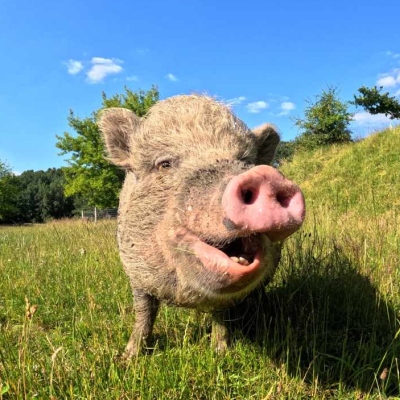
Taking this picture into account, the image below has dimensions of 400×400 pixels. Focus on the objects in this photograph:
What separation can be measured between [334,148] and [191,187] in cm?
1406

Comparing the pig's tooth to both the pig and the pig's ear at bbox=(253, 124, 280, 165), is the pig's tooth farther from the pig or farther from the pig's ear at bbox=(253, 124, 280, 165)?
the pig's ear at bbox=(253, 124, 280, 165)

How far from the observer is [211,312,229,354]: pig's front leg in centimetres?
293

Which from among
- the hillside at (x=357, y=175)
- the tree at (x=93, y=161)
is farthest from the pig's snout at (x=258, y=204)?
the tree at (x=93, y=161)

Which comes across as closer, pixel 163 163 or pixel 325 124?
pixel 163 163

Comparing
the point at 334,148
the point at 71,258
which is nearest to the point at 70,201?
the point at 334,148

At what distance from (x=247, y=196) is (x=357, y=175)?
10.8 m

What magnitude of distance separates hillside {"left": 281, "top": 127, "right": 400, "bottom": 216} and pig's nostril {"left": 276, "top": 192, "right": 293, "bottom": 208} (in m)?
6.97

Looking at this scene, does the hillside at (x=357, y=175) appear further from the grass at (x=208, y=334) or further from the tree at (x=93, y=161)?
the tree at (x=93, y=161)

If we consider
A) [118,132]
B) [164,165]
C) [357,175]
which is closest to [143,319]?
[164,165]

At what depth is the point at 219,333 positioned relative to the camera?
3.01 metres

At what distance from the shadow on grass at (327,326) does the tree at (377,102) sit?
1569 centimetres

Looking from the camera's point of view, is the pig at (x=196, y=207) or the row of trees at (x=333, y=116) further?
the row of trees at (x=333, y=116)

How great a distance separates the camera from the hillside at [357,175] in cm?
955

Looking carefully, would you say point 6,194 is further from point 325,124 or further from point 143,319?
point 143,319
